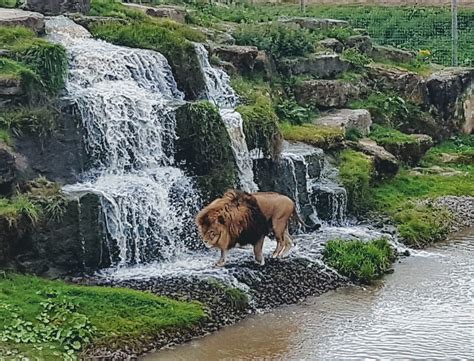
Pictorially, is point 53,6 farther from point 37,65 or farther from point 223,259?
point 223,259

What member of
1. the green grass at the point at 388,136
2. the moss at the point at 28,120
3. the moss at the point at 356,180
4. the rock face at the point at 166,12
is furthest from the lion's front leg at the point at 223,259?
the rock face at the point at 166,12

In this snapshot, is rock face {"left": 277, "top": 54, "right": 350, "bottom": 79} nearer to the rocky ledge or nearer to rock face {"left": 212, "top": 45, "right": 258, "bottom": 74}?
rock face {"left": 212, "top": 45, "right": 258, "bottom": 74}

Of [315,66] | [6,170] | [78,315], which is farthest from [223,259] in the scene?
[315,66]

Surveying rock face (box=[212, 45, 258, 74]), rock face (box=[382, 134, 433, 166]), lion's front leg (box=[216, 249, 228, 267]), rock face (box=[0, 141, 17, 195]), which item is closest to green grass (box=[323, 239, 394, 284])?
lion's front leg (box=[216, 249, 228, 267])

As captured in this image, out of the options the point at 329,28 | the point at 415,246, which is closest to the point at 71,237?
the point at 415,246

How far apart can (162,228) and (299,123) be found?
5194 millimetres

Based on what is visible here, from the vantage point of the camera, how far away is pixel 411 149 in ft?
60.8

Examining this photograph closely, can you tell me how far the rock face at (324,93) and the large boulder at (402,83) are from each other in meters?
1.46

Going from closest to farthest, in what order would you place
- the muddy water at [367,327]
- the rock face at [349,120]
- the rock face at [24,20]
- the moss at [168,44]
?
the muddy water at [367,327] < the rock face at [24,20] < the moss at [168,44] < the rock face at [349,120]

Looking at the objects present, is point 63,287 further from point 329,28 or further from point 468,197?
point 329,28

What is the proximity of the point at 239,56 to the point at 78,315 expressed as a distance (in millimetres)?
8958

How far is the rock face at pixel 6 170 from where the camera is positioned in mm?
11797

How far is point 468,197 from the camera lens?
57.0ft

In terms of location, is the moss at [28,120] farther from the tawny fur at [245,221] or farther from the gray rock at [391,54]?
the gray rock at [391,54]
